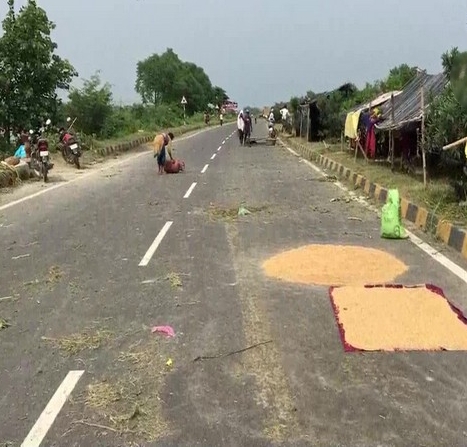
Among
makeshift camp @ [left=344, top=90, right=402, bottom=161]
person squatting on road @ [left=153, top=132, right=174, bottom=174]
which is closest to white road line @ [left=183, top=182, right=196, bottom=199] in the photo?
person squatting on road @ [left=153, top=132, right=174, bottom=174]

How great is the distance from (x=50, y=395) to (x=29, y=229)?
5.95 metres

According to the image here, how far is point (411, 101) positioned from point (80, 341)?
1172 cm

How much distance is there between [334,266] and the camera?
A: 6.77 meters

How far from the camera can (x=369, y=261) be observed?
699 cm

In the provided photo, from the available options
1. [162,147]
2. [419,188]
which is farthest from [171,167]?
[419,188]

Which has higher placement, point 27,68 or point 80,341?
point 27,68

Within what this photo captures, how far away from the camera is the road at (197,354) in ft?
11.1

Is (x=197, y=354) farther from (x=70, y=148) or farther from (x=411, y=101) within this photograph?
(x=70, y=148)

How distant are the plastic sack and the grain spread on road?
790mm

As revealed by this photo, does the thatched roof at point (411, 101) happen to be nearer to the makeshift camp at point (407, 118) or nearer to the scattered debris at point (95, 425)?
the makeshift camp at point (407, 118)

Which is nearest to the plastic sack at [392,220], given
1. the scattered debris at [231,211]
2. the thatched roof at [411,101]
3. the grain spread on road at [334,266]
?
the grain spread on road at [334,266]

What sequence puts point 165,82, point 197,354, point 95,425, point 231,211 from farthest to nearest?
1. point 165,82
2. point 231,211
3. point 197,354
4. point 95,425

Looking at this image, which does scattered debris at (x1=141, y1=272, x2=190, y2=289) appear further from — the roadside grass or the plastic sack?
the roadside grass

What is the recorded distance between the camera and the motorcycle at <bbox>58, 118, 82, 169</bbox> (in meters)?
19.6
